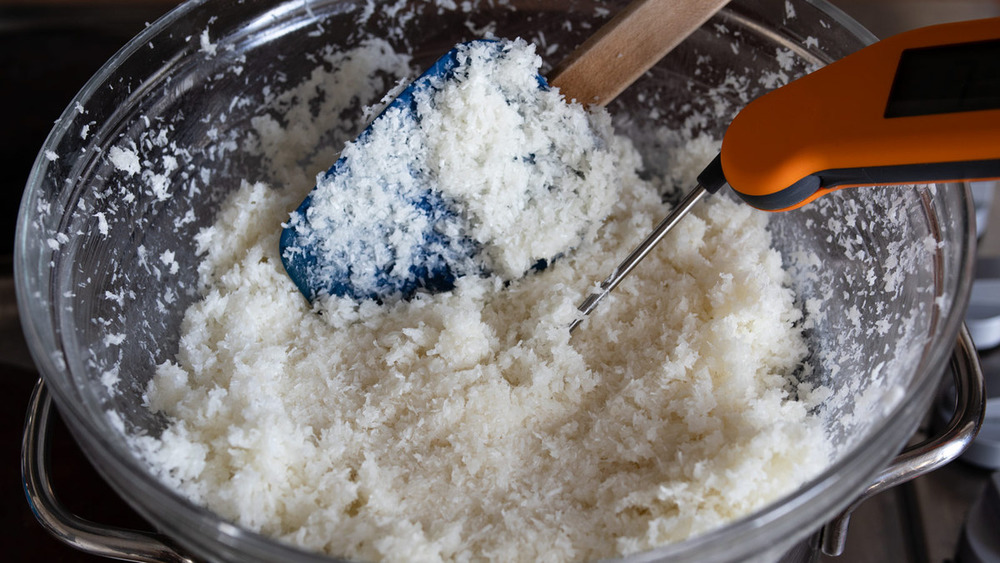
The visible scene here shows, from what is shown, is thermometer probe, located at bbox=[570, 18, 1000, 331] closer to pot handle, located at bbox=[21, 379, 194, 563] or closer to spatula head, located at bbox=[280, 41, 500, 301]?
spatula head, located at bbox=[280, 41, 500, 301]

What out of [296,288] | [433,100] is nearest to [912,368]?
[433,100]

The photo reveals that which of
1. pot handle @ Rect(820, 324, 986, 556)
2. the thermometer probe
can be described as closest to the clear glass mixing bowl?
pot handle @ Rect(820, 324, 986, 556)

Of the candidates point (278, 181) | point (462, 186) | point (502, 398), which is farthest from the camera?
point (278, 181)

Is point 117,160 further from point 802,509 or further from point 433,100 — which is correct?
point 802,509

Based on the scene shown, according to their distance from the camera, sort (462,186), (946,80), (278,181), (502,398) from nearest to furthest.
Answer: (946,80) < (502,398) < (462,186) < (278,181)

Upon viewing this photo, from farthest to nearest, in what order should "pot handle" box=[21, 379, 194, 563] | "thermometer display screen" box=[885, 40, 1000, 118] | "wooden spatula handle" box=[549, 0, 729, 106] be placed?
"wooden spatula handle" box=[549, 0, 729, 106], "pot handle" box=[21, 379, 194, 563], "thermometer display screen" box=[885, 40, 1000, 118]

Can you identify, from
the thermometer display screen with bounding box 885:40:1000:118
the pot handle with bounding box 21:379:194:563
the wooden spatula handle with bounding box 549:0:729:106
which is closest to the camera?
the thermometer display screen with bounding box 885:40:1000:118

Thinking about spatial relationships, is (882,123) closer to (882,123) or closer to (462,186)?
(882,123)

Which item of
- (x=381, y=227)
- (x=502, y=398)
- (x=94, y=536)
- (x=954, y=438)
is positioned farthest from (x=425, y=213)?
(x=954, y=438)
